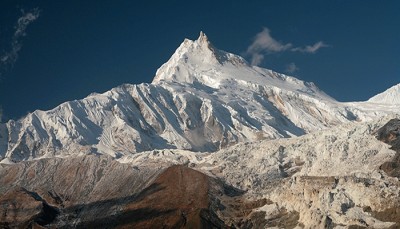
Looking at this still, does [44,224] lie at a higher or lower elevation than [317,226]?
higher

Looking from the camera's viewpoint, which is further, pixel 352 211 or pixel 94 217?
pixel 94 217

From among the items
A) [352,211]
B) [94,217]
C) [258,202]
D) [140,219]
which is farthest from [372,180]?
[94,217]

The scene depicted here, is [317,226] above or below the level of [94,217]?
below

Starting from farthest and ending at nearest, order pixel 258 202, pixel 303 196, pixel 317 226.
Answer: pixel 258 202, pixel 303 196, pixel 317 226

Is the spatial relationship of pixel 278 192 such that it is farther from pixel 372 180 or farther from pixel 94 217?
pixel 94 217

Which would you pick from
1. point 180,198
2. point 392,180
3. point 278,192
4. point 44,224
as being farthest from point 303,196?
point 44,224

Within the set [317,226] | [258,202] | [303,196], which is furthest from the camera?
[258,202]

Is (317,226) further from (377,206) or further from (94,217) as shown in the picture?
(94,217)

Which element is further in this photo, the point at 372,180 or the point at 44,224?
the point at 44,224
